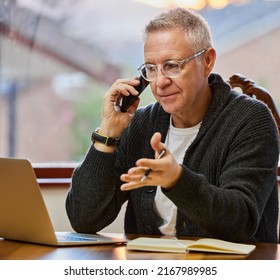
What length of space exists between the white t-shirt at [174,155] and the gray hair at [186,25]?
0.28 metres

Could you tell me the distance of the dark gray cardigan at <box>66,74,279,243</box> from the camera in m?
1.83

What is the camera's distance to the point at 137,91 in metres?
2.28

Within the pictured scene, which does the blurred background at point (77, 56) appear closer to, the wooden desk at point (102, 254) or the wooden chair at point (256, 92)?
the wooden chair at point (256, 92)

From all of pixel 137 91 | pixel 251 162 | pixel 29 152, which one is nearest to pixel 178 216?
pixel 251 162

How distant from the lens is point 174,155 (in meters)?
2.23

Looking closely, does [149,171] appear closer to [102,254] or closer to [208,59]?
[102,254]

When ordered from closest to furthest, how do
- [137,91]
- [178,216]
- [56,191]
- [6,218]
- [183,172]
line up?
[183,172] < [6,218] < [178,216] < [137,91] < [56,191]

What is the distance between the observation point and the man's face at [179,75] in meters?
2.07

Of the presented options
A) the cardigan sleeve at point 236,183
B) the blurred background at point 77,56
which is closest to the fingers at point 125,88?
the cardigan sleeve at point 236,183

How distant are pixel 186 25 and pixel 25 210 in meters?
0.76

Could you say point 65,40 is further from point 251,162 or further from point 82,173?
point 251,162

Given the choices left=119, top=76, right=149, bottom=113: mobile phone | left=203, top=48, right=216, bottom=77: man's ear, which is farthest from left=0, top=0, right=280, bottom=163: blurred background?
left=203, top=48, right=216, bottom=77: man's ear

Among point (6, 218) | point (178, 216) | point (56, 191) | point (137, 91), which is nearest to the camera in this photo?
point (6, 218)

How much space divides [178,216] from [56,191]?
43.5 inches
